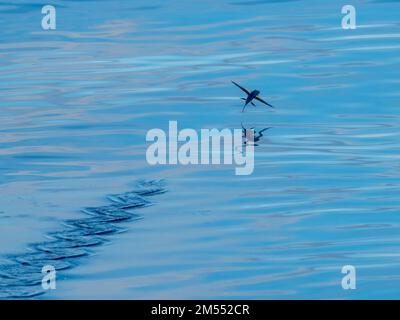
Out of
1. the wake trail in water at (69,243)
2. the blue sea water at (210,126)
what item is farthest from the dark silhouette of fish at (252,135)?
the wake trail in water at (69,243)

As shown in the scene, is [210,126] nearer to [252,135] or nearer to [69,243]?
[252,135]

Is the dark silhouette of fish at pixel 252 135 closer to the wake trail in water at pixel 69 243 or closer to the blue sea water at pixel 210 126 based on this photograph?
the blue sea water at pixel 210 126

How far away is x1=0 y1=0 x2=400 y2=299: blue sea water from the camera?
691cm

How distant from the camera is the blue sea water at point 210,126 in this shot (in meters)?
6.91

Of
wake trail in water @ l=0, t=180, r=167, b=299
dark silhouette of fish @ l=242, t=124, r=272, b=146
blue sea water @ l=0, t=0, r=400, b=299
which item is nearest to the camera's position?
wake trail in water @ l=0, t=180, r=167, b=299

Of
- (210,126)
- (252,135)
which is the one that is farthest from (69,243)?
(210,126)

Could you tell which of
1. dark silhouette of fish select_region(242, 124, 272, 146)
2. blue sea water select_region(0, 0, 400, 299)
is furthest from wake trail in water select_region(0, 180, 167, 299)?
Answer: dark silhouette of fish select_region(242, 124, 272, 146)

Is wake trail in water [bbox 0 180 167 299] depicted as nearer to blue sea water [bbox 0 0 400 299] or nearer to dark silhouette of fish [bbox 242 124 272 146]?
blue sea water [bbox 0 0 400 299]

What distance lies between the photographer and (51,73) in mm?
13906

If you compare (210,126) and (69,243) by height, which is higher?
(210,126)

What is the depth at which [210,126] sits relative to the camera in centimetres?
1088

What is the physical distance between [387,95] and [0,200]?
508cm

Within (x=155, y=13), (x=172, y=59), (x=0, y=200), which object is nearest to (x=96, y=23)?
(x=155, y=13)

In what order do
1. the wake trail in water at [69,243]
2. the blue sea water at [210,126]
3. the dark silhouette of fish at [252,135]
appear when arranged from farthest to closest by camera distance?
1. the dark silhouette of fish at [252,135]
2. the blue sea water at [210,126]
3. the wake trail in water at [69,243]
